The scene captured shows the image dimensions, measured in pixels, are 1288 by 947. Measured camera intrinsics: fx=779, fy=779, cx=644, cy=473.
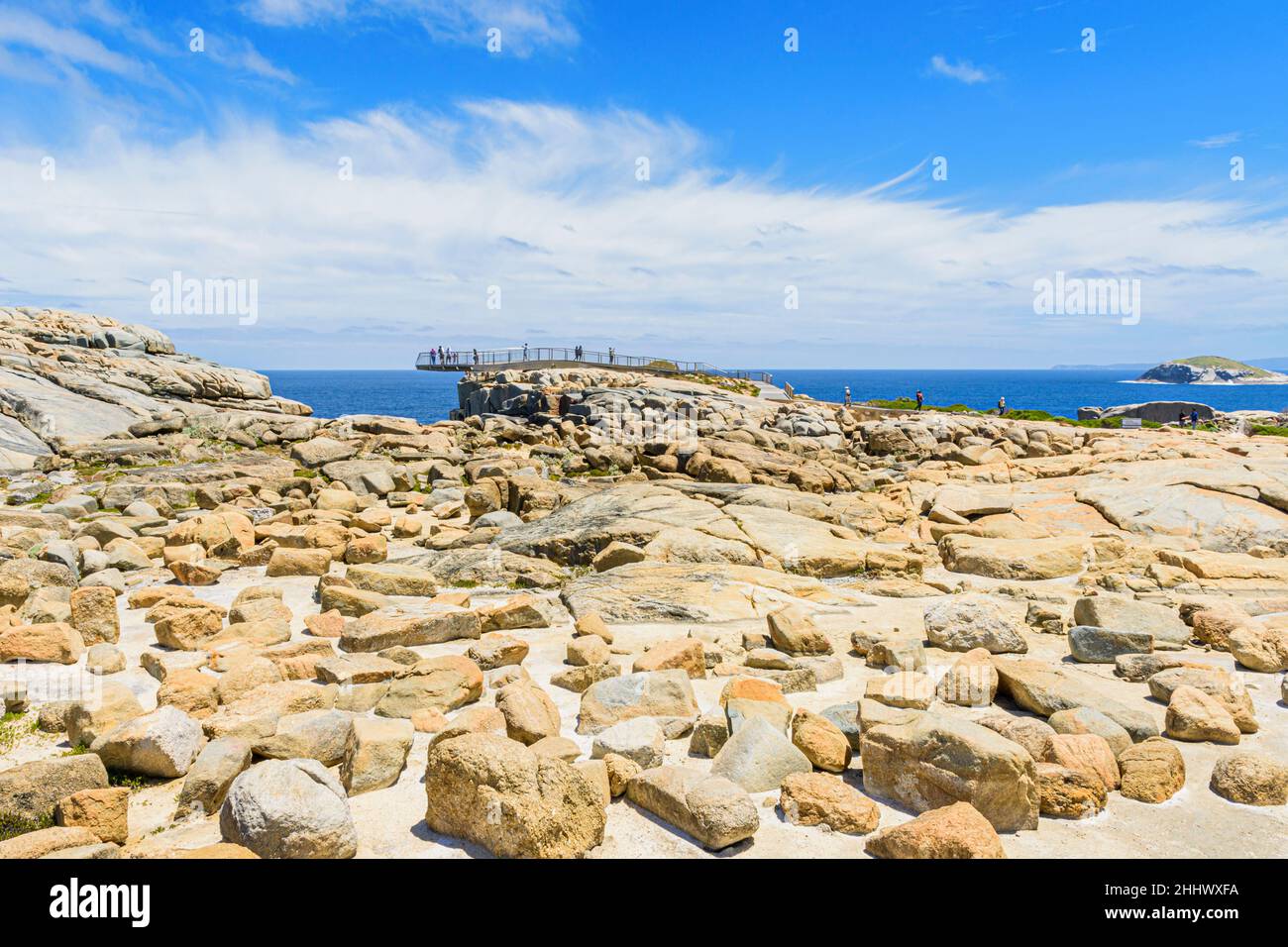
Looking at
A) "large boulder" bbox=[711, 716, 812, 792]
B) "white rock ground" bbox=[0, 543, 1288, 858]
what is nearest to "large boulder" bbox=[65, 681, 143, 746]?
"white rock ground" bbox=[0, 543, 1288, 858]

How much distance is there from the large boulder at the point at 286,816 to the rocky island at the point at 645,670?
2 centimetres

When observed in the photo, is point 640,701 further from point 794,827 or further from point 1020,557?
point 1020,557

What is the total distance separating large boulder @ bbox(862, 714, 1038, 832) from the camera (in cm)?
468

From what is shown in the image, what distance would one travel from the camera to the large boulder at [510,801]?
4328 mm

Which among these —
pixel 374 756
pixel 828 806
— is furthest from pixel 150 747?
pixel 828 806

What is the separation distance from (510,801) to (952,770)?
106 inches

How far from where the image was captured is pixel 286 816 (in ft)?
13.8

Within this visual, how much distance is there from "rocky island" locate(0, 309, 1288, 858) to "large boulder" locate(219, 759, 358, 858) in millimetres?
17

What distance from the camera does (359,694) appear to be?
661 cm

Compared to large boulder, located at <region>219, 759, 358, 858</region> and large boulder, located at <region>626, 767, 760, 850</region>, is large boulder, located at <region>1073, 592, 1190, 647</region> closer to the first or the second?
large boulder, located at <region>626, 767, 760, 850</region>

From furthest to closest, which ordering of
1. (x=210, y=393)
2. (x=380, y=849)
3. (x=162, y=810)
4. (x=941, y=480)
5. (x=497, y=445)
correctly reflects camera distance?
(x=210, y=393) → (x=497, y=445) → (x=941, y=480) → (x=162, y=810) → (x=380, y=849)
